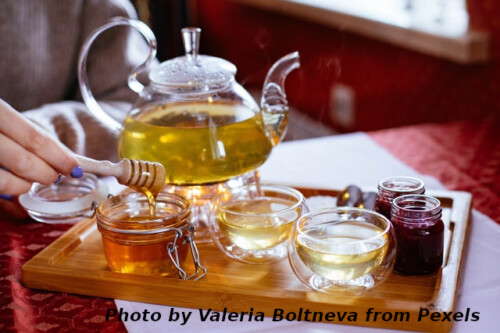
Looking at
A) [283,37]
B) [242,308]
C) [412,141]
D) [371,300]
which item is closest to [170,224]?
[242,308]

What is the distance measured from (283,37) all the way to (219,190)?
2.18 meters

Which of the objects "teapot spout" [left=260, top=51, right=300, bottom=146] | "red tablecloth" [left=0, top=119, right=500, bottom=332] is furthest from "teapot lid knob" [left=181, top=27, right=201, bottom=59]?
"red tablecloth" [left=0, top=119, right=500, bottom=332]

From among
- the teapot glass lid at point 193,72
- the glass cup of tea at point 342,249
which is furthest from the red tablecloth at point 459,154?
the teapot glass lid at point 193,72

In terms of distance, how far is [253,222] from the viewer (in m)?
0.86

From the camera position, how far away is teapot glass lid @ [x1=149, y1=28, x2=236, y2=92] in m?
0.99

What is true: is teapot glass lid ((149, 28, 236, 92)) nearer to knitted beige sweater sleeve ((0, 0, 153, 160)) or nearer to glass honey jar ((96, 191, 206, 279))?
glass honey jar ((96, 191, 206, 279))

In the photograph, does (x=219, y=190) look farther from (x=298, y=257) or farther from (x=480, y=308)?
(x=480, y=308)

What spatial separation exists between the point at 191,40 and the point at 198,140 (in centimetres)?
17

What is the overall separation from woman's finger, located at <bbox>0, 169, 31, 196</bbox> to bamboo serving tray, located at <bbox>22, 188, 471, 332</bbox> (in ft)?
0.33

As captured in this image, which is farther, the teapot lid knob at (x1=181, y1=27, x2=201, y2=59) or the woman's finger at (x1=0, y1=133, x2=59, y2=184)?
Result: the teapot lid knob at (x1=181, y1=27, x2=201, y2=59)

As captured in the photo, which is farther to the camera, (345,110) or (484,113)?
(345,110)

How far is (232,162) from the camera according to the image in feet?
3.20

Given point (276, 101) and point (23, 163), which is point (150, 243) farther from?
point (276, 101)

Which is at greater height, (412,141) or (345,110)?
(412,141)
